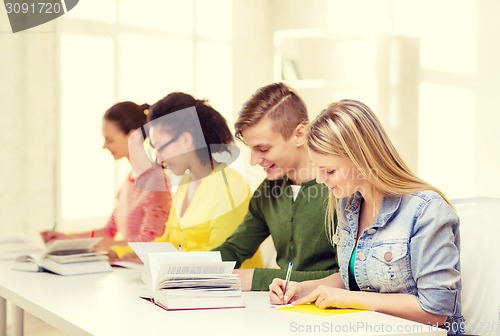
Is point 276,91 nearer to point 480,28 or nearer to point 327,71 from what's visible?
point 480,28

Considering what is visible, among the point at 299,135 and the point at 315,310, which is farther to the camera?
the point at 299,135

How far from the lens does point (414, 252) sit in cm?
149

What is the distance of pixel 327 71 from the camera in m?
3.48

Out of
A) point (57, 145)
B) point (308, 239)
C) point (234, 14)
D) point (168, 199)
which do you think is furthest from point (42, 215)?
point (308, 239)

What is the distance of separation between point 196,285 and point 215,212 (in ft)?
2.39

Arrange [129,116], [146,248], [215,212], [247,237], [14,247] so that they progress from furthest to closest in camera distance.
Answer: [129,116], [14,247], [215,212], [247,237], [146,248]

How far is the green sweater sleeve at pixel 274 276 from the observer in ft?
5.76

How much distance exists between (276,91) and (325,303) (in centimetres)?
74

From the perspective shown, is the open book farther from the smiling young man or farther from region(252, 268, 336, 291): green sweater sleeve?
the smiling young man

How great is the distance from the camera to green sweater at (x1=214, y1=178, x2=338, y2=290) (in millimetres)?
1829

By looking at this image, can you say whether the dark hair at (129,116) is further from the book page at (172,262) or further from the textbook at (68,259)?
the book page at (172,262)

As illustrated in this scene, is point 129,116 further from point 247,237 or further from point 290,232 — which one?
point 290,232

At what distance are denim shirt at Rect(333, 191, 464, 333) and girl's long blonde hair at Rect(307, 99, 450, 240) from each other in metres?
0.04

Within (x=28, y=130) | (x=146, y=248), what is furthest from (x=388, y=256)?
(x=28, y=130)
